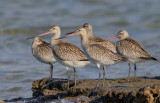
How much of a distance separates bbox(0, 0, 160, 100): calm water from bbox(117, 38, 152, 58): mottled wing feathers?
2.55 metres

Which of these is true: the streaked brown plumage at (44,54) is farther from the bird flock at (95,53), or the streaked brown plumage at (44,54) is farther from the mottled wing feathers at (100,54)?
the mottled wing feathers at (100,54)

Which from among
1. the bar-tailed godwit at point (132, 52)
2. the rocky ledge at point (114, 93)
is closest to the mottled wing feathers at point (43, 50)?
the rocky ledge at point (114, 93)

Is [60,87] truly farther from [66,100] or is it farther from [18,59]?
[18,59]

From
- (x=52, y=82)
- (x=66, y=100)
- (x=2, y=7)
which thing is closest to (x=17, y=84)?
(x=52, y=82)

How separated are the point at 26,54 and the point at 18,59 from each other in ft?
3.08

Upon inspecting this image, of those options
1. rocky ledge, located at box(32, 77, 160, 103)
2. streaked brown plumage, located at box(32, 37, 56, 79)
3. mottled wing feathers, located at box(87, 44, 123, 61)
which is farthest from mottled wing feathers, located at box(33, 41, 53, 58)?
mottled wing feathers, located at box(87, 44, 123, 61)

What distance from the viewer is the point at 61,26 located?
917 inches

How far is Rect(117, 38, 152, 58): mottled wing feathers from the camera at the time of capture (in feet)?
35.0

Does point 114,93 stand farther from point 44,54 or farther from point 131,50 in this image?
point 44,54

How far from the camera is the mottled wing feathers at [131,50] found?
35.0 ft

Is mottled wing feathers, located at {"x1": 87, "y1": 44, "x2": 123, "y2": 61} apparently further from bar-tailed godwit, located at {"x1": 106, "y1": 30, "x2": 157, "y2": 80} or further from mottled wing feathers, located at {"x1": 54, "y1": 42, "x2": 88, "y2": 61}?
bar-tailed godwit, located at {"x1": 106, "y1": 30, "x2": 157, "y2": 80}

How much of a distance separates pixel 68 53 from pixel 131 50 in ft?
5.48

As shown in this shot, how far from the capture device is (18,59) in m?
17.0

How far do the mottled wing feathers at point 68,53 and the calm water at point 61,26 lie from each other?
5.80 feet
